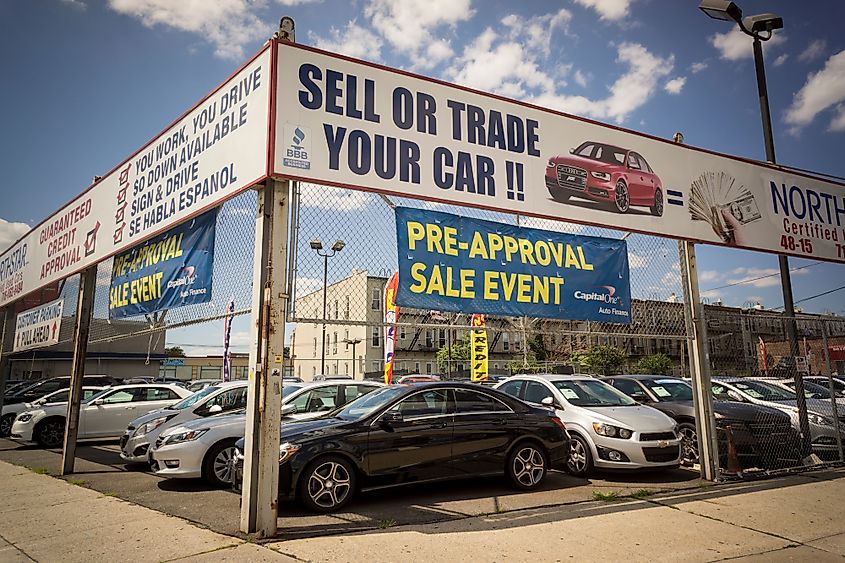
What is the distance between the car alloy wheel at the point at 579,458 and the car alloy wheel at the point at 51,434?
1227cm

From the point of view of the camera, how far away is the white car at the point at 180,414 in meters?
9.84

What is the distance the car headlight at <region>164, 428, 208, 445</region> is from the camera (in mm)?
8461

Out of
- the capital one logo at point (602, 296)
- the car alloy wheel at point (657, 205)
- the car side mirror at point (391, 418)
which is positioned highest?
the car alloy wheel at point (657, 205)

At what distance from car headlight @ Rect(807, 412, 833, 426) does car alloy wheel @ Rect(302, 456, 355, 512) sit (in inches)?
358

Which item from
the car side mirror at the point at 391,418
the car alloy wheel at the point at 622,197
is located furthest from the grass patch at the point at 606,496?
the car alloy wheel at the point at 622,197

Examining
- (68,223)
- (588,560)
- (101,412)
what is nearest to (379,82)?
(588,560)

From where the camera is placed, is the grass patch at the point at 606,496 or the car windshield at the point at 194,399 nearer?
the grass patch at the point at 606,496

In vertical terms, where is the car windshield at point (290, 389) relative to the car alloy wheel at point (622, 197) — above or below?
below

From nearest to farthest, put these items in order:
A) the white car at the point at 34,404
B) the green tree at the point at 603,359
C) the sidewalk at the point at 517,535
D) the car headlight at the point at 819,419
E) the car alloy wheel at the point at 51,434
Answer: the sidewalk at the point at 517,535
the car headlight at the point at 819,419
the car alloy wheel at the point at 51,434
the white car at the point at 34,404
the green tree at the point at 603,359

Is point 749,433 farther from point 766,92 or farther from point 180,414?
point 180,414

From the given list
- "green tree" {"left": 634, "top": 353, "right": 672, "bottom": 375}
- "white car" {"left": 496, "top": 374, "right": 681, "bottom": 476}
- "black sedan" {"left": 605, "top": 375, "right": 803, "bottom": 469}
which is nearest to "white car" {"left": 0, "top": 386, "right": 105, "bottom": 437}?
"white car" {"left": 496, "top": 374, "right": 681, "bottom": 476}

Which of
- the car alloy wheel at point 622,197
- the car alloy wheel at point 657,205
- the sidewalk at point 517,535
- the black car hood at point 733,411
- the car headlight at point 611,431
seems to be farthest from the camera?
the black car hood at point 733,411

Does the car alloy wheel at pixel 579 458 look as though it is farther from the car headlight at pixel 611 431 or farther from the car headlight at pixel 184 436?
the car headlight at pixel 184 436

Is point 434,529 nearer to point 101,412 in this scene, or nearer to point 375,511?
point 375,511
